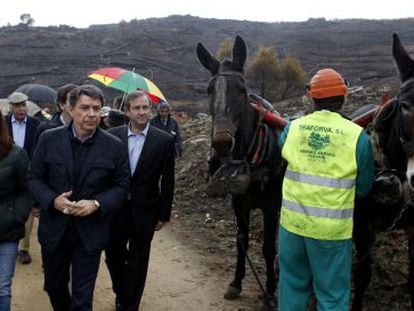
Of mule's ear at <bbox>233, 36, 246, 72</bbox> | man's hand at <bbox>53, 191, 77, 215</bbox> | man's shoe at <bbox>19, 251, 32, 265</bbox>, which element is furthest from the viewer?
man's shoe at <bbox>19, 251, 32, 265</bbox>

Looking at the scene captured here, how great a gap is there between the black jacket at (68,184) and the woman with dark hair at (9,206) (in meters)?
0.13

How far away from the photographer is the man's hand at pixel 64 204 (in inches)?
153

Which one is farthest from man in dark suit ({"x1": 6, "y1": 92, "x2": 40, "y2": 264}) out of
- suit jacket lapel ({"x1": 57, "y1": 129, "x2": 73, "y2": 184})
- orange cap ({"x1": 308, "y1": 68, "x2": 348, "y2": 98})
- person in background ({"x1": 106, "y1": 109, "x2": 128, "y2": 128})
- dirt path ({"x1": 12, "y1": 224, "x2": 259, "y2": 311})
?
orange cap ({"x1": 308, "y1": 68, "x2": 348, "y2": 98})

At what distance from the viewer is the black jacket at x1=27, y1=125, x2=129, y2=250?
399cm

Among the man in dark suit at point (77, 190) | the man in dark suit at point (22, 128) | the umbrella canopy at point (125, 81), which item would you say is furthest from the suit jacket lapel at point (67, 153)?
the umbrella canopy at point (125, 81)

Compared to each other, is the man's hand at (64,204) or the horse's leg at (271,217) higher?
the man's hand at (64,204)

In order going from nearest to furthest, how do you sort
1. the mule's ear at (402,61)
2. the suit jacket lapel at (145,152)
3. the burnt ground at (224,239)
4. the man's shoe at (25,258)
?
the mule's ear at (402,61) < the suit jacket lapel at (145,152) < the burnt ground at (224,239) < the man's shoe at (25,258)

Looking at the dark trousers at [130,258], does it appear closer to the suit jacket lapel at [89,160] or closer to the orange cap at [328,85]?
the suit jacket lapel at [89,160]

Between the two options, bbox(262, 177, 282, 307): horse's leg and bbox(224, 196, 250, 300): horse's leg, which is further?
bbox(224, 196, 250, 300): horse's leg

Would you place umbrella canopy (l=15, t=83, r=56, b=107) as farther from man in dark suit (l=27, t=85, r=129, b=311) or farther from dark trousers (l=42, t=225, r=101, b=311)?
dark trousers (l=42, t=225, r=101, b=311)

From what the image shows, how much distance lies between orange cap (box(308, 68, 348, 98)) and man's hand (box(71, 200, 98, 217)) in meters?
1.81

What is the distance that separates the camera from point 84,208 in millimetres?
3914

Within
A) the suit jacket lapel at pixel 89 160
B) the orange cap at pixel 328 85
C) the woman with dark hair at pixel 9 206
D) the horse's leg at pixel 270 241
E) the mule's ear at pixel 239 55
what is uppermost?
the mule's ear at pixel 239 55

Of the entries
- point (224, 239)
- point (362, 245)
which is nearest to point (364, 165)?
point (362, 245)
